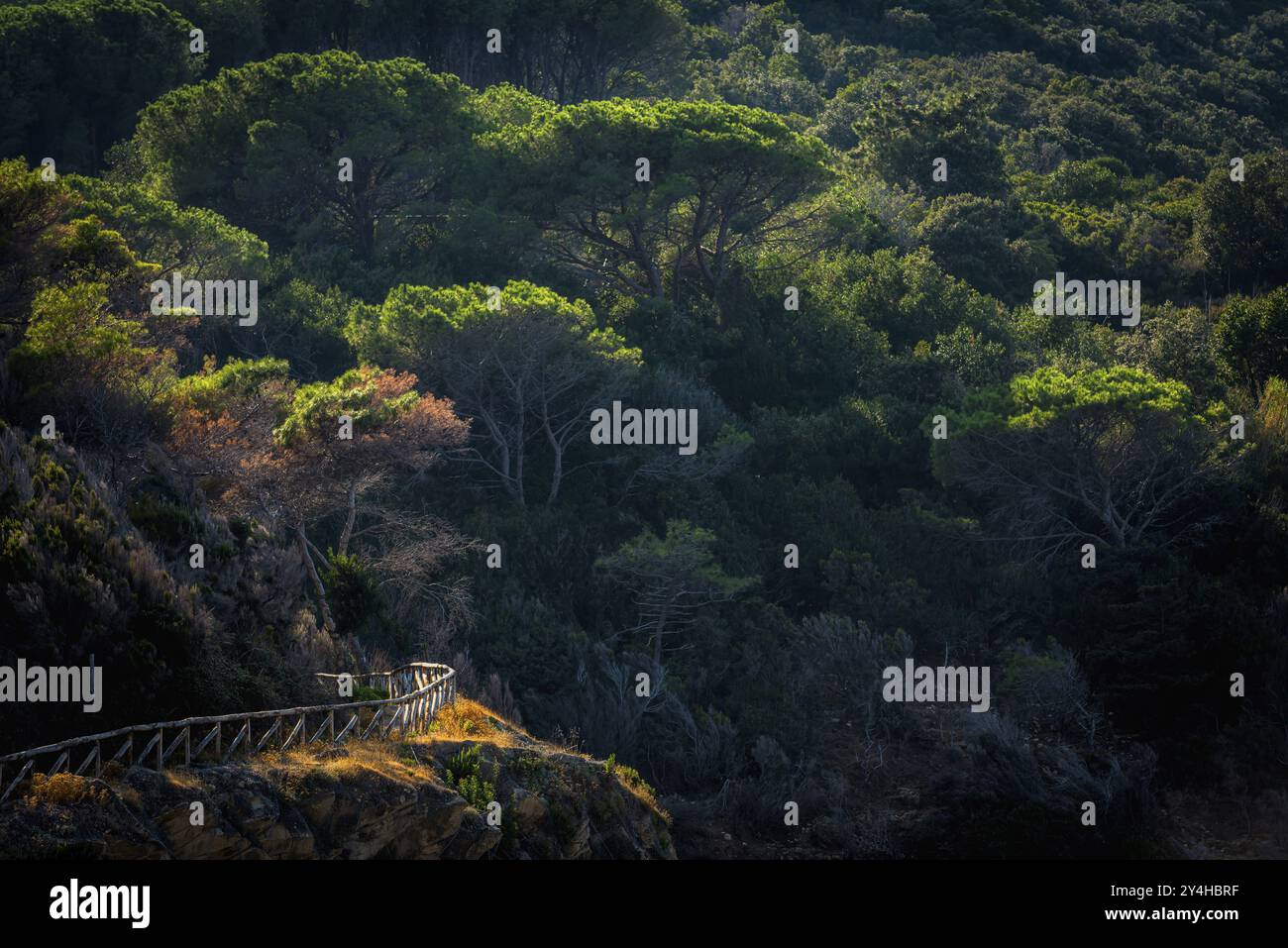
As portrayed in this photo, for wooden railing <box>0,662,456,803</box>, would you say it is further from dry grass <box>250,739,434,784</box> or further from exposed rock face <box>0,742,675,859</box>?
exposed rock face <box>0,742,675,859</box>

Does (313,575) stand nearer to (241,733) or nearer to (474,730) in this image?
(474,730)

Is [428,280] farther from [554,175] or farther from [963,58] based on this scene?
[963,58]

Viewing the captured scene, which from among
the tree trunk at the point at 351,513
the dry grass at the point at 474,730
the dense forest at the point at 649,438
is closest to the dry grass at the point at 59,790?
the dense forest at the point at 649,438

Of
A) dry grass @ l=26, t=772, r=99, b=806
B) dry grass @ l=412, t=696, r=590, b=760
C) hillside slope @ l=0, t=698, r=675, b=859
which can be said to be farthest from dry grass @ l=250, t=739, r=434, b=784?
dry grass @ l=26, t=772, r=99, b=806

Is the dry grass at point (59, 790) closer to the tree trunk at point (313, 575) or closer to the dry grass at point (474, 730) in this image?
the dry grass at point (474, 730)

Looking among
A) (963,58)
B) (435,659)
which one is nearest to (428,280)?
(435,659)
